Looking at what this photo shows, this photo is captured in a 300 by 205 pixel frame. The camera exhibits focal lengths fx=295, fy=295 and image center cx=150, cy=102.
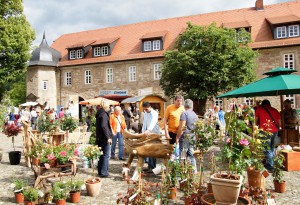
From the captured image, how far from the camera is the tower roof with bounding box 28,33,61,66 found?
30052 millimetres

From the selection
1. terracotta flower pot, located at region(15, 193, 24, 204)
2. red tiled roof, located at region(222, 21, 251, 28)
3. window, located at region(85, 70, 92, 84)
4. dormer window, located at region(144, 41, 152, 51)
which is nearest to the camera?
terracotta flower pot, located at region(15, 193, 24, 204)

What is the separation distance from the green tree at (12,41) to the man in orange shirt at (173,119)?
19.3m

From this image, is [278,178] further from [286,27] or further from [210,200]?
[286,27]

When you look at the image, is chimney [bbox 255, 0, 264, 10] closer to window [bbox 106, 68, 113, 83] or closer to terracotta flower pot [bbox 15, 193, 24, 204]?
window [bbox 106, 68, 113, 83]

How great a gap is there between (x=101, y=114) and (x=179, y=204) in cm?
298

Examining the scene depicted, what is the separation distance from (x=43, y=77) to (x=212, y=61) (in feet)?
60.2

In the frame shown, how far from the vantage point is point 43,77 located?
3016 centimetres

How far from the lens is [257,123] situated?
298 inches

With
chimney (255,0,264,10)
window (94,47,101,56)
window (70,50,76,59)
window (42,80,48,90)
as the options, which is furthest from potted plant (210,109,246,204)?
window (42,80,48,90)

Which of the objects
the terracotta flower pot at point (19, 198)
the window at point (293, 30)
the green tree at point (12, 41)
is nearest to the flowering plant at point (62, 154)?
the terracotta flower pot at point (19, 198)

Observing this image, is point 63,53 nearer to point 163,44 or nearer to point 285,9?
point 163,44

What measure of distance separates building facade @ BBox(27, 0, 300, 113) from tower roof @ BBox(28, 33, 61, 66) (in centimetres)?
11

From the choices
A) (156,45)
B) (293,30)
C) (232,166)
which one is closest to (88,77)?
(156,45)

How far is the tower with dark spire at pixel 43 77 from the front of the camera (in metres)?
30.0
